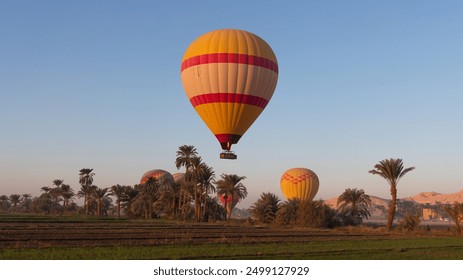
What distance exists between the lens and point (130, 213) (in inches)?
4033

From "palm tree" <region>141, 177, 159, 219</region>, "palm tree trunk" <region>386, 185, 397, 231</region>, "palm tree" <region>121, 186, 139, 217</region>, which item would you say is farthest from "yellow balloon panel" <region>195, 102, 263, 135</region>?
"palm tree" <region>121, 186, 139, 217</region>

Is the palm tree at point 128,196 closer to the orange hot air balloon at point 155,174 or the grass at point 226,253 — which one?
the orange hot air balloon at point 155,174

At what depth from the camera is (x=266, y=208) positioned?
7562 centimetres

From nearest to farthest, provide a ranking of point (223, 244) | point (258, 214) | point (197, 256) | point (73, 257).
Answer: point (73, 257) → point (197, 256) → point (223, 244) → point (258, 214)

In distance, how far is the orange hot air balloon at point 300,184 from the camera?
3332 inches

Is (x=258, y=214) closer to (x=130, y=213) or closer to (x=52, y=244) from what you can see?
(x=130, y=213)

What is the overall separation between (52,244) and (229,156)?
15.3m

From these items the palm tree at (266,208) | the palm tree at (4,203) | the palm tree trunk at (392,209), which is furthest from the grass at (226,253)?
the palm tree at (4,203)

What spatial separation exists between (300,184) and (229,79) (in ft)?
170

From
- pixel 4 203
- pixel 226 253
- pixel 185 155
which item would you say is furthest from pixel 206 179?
pixel 4 203

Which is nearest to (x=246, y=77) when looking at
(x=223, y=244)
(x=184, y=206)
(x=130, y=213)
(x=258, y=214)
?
(x=223, y=244)

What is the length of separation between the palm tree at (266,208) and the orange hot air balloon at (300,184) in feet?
30.2

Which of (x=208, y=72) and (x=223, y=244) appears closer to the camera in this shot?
(x=223, y=244)

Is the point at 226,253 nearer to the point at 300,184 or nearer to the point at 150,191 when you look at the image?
the point at 300,184
